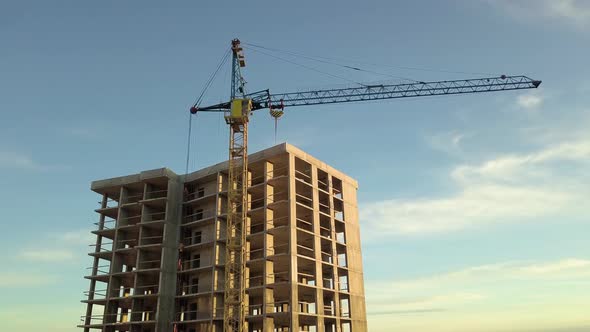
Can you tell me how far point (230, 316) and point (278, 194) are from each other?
55.0 feet

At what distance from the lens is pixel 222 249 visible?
223 ft

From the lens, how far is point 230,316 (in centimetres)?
6169

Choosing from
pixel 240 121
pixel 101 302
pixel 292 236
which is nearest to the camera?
pixel 292 236

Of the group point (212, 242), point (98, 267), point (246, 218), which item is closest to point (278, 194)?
point (246, 218)

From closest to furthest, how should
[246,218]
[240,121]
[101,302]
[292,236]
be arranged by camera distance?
1. [292,236]
2. [246,218]
3. [101,302]
4. [240,121]

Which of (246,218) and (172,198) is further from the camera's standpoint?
(172,198)

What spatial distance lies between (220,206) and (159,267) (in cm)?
1258

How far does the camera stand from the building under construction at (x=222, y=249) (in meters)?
63.5

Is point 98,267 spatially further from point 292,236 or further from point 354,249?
point 354,249

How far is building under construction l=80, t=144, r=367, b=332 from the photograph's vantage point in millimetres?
63469

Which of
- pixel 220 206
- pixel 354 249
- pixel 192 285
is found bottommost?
pixel 192 285

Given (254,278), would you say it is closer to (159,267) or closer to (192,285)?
(192,285)

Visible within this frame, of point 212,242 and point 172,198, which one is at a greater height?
point 172,198

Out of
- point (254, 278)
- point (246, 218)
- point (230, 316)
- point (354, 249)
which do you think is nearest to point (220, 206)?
point (246, 218)
